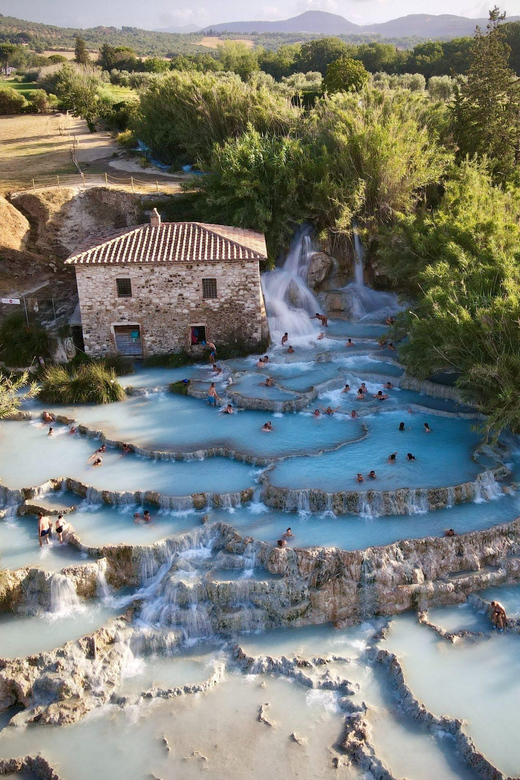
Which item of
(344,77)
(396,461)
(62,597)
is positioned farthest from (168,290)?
(344,77)

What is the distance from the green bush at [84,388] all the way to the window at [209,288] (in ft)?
18.4

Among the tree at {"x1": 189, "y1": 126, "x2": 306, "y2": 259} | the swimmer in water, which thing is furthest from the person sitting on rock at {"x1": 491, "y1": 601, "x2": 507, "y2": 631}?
the tree at {"x1": 189, "y1": 126, "x2": 306, "y2": 259}

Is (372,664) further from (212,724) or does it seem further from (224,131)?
(224,131)

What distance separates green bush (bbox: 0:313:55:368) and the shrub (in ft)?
117

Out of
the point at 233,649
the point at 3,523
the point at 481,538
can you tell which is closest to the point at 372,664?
the point at 233,649

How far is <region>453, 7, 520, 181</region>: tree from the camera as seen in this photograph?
123 ft

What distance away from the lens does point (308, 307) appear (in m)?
34.9

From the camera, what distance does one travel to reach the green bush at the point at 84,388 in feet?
92.6

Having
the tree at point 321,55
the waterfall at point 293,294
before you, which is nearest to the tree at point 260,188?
the waterfall at point 293,294

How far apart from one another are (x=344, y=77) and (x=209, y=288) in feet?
98.8

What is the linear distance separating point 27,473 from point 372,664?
517 inches

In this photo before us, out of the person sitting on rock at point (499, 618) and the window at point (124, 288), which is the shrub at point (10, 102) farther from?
the person sitting on rock at point (499, 618)

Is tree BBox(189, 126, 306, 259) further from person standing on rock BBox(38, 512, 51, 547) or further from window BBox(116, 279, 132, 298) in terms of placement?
person standing on rock BBox(38, 512, 51, 547)

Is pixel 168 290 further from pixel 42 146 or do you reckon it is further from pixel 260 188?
pixel 42 146
